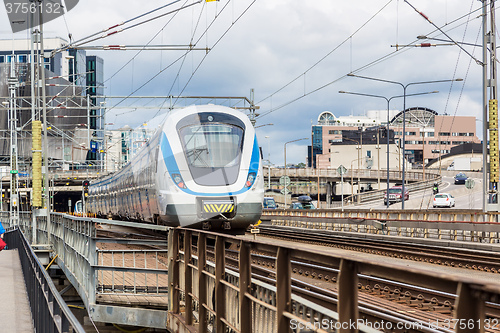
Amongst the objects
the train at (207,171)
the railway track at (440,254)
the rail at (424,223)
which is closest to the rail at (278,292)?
the train at (207,171)

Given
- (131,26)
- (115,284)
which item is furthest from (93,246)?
(131,26)

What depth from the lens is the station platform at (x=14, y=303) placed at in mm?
10405

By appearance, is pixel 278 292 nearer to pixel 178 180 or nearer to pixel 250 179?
pixel 178 180

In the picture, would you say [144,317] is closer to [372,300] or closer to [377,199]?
[372,300]

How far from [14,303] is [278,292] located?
27.7 feet

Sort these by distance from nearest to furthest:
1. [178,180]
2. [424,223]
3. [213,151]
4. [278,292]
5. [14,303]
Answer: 1. [278,292]
2. [14,303]
3. [178,180]
4. [213,151]
5. [424,223]

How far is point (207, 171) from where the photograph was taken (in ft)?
60.2

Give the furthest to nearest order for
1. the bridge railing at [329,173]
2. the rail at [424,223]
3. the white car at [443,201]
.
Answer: the bridge railing at [329,173], the white car at [443,201], the rail at [424,223]

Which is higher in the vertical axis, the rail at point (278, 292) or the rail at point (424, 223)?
the rail at point (278, 292)

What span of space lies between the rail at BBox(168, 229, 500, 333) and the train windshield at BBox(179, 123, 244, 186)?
6.69 m

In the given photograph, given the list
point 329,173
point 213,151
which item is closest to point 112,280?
point 213,151

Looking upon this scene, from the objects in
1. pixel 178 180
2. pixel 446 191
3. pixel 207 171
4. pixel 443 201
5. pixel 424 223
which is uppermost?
pixel 207 171

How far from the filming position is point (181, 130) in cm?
1880

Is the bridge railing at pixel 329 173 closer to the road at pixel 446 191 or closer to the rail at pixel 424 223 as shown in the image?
the road at pixel 446 191
